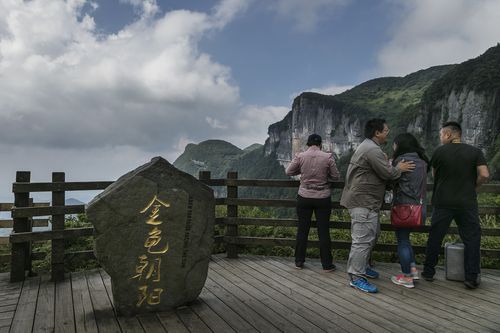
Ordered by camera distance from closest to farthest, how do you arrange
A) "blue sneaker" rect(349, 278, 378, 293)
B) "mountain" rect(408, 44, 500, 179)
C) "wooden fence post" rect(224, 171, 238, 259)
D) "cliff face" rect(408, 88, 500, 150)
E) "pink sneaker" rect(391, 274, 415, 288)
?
"blue sneaker" rect(349, 278, 378, 293) → "pink sneaker" rect(391, 274, 415, 288) → "wooden fence post" rect(224, 171, 238, 259) → "cliff face" rect(408, 88, 500, 150) → "mountain" rect(408, 44, 500, 179)

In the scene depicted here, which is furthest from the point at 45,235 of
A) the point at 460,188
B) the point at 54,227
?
the point at 460,188

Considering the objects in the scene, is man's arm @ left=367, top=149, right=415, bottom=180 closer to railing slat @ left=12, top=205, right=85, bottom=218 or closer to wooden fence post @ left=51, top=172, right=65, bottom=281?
railing slat @ left=12, top=205, right=85, bottom=218

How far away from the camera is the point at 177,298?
3.95m

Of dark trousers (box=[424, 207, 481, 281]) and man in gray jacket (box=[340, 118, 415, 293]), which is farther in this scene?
dark trousers (box=[424, 207, 481, 281])

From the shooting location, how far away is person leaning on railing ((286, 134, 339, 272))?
17.3 ft

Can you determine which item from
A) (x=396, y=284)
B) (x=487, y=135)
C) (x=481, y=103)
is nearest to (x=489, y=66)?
(x=481, y=103)

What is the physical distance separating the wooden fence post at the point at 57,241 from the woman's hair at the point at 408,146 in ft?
14.4

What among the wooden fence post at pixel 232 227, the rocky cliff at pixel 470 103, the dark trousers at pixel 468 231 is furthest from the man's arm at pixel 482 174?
the rocky cliff at pixel 470 103

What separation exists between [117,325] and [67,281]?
185cm

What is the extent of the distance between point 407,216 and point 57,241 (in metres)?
4.54

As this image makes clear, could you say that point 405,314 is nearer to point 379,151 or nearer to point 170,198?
point 379,151

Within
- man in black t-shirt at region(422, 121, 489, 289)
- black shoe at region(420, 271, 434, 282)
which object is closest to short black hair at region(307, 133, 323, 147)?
man in black t-shirt at region(422, 121, 489, 289)

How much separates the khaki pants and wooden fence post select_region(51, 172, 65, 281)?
3791 millimetres

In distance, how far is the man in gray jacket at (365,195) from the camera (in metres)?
4.54
